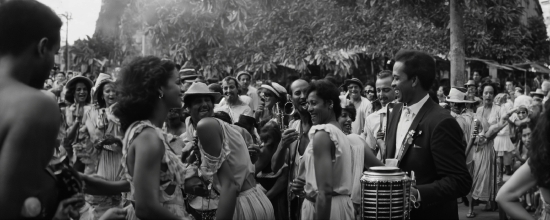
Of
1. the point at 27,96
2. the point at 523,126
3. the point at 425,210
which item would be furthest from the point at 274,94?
the point at 27,96

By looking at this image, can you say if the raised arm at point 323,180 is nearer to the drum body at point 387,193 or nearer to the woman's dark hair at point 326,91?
the woman's dark hair at point 326,91

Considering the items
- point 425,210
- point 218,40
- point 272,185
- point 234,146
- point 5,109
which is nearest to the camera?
point 5,109

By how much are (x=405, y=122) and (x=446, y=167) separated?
1.70ft

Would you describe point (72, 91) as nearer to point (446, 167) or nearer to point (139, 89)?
point (139, 89)

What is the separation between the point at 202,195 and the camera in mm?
5277

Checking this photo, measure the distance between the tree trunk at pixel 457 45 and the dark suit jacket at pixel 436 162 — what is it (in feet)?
28.2

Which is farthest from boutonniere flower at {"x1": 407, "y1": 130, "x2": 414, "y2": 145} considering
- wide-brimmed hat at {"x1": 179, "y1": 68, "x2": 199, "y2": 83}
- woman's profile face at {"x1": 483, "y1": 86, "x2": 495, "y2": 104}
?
woman's profile face at {"x1": 483, "y1": 86, "x2": 495, "y2": 104}

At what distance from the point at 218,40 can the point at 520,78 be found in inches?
828

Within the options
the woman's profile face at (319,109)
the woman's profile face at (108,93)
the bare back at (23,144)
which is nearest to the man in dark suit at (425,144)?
the woman's profile face at (319,109)

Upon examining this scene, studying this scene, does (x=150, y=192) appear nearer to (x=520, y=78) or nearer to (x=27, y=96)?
(x=27, y=96)

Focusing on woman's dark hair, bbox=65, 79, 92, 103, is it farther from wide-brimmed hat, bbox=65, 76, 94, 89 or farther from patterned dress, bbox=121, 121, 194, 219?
patterned dress, bbox=121, 121, 194, 219

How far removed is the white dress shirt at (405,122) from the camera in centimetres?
439

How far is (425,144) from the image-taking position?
4195 millimetres

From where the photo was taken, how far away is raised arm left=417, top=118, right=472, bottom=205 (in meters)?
4.04
